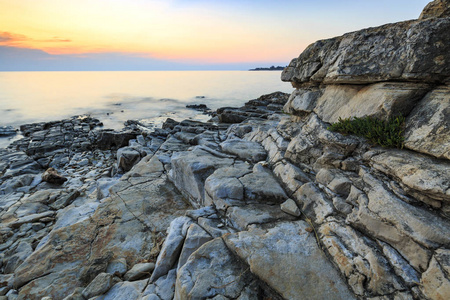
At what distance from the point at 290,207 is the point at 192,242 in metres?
2.77

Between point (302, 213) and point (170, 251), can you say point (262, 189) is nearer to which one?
point (302, 213)

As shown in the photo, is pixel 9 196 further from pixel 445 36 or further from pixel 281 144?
pixel 445 36

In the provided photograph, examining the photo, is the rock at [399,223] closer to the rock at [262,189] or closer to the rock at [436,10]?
the rock at [262,189]

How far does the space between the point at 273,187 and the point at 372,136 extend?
120 inches

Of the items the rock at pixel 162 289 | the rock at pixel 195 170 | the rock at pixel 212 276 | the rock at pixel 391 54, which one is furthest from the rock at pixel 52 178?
the rock at pixel 391 54

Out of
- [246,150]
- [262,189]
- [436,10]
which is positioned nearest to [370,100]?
[436,10]

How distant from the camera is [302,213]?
6191 millimetres

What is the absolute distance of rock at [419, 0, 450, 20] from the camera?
21.7 feet

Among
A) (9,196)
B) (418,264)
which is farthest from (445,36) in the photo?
(9,196)

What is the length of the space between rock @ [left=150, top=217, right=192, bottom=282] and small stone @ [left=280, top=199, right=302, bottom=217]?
2.75 meters

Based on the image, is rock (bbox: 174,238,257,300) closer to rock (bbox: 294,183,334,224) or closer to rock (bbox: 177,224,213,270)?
rock (bbox: 177,224,213,270)

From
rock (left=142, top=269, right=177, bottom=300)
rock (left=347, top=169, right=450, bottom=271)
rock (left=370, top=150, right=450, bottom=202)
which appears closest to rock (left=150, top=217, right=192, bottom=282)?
rock (left=142, top=269, right=177, bottom=300)

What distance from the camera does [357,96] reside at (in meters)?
7.46

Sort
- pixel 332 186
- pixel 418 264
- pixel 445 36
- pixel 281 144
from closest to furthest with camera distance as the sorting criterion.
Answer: pixel 418 264 < pixel 445 36 < pixel 332 186 < pixel 281 144
